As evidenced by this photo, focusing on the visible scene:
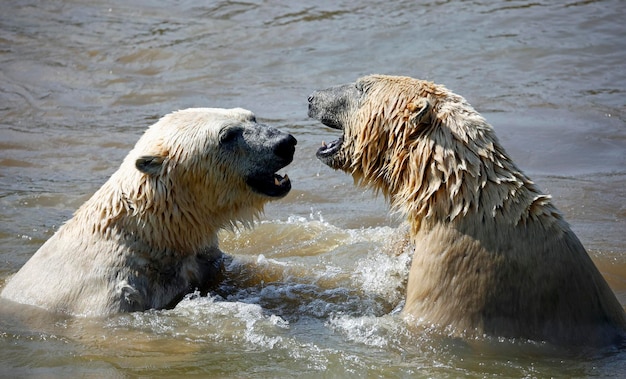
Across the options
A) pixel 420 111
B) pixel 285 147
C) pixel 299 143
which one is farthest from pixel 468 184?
pixel 299 143

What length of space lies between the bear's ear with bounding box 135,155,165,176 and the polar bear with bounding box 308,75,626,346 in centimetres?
169

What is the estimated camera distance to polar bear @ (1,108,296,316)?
6473mm

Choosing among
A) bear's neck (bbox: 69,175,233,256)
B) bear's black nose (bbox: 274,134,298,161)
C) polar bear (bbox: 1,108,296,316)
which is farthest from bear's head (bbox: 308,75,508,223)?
bear's neck (bbox: 69,175,233,256)

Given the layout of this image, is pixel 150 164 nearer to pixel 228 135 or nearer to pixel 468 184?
pixel 228 135

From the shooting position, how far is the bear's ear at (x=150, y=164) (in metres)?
6.39

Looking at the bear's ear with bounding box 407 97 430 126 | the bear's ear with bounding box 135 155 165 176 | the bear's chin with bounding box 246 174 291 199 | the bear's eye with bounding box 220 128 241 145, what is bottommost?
the bear's chin with bounding box 246 174 291 199

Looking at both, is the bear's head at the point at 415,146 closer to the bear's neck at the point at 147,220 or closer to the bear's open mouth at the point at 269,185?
the bear's open mouth at the point at 269,185

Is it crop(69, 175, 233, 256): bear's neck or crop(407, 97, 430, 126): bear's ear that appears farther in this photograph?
crop(69, 175, 233, 256): bear's neck

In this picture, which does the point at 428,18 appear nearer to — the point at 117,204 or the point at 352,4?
the point at 352,4

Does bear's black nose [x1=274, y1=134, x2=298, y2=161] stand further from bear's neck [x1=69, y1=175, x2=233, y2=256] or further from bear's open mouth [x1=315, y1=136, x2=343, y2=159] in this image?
bear's neck [x1=69, y1=175, x2=233, y2=256]

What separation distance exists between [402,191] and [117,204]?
206 cm

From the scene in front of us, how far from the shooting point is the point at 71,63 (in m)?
14.5

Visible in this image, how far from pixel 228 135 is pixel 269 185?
1.53 feet

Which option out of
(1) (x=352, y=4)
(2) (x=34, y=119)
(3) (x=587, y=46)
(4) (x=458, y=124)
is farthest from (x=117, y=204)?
(1) (x=352, y=4)
